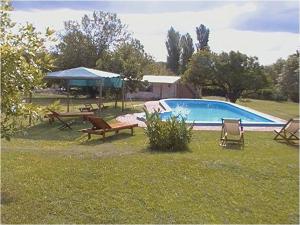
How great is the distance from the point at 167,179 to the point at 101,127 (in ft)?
19.4

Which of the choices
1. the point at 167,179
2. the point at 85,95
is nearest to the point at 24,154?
the point at 167,179

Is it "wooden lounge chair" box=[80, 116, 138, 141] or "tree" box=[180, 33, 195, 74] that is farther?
"tree" box=[180, 33, 195, 74]

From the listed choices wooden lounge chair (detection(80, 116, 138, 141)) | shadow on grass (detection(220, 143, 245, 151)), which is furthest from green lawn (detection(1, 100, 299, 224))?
wooden lounge chair (detection(80, 116, 138, 141))

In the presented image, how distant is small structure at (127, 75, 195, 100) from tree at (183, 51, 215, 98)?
256cm

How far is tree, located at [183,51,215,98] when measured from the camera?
127 ft

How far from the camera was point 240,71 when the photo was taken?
37.0m

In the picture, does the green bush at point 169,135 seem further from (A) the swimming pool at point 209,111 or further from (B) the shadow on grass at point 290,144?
(A) the swimming pool at point 209,111

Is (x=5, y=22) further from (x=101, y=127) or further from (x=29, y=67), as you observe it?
A: (x=101, y=127)

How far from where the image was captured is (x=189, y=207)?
625 cm

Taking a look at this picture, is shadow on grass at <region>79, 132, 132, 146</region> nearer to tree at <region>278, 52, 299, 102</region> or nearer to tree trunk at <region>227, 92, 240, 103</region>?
tree at <region>278, 52, 299, 102</region>

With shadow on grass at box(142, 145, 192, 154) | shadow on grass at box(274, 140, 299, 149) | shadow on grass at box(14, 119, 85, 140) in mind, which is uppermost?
shadow on grass at box(274, 140, 299, 149)

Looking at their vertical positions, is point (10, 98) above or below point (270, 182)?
above

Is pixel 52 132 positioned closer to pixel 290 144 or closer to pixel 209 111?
pixel 290 144

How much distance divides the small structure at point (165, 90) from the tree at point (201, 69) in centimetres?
256
